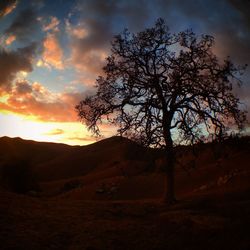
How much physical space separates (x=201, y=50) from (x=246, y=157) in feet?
63.3

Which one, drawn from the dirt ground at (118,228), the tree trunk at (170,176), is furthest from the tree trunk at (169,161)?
the dirt ground at (118,228)

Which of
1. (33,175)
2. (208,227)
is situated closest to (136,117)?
(208,227)

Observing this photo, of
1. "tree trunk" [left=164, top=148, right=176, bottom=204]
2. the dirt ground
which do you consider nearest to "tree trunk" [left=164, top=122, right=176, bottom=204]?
"tree trunk" [left=164, top=148, right=176, bottom=204]

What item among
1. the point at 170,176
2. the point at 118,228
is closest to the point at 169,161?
the point at 170,176

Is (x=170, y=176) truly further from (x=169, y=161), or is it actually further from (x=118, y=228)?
(x=118, y=228)

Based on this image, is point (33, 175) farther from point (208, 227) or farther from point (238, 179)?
point (208, 227)

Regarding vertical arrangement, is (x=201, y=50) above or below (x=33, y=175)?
above

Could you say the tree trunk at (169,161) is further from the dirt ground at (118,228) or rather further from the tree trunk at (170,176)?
the dirt ground at (118,228)

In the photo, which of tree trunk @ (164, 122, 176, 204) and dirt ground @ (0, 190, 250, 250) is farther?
tree trunk @ (164, 122, 176, 204)

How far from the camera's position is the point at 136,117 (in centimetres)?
1712

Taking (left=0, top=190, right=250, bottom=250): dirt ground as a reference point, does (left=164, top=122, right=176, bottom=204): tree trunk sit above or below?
above

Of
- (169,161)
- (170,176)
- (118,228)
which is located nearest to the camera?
(118,228)

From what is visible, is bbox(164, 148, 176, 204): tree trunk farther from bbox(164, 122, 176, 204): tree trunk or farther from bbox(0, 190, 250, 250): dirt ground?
bbox(0, 190, 250, 250): dirt ground

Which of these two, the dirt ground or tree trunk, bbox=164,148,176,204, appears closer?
the dirt ground
